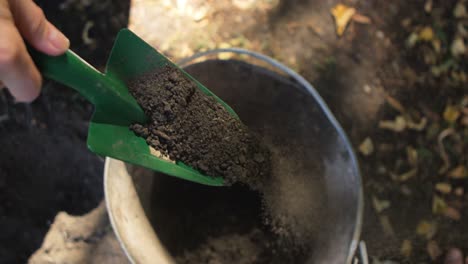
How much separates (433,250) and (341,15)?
38.9 inches

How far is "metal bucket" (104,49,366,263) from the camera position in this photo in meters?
0.95

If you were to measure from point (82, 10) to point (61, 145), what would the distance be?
0.57 m

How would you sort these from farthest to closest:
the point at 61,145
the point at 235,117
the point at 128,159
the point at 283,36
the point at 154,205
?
the point at 283,36 → the point at 61,145 → the point at 154,205 → the point at 235,117 → the point at 128,159

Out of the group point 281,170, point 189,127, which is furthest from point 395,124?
point 189,127

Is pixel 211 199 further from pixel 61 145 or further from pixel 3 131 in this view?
pixel 3 131

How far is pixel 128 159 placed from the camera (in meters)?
0.82

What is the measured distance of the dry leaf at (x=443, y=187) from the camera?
147 centimetres

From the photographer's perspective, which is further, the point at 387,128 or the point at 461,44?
the point at 461,44

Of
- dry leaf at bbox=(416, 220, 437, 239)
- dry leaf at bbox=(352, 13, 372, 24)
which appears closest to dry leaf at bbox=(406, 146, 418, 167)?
dry leaf at bbox=(416, 220, 437, 239)

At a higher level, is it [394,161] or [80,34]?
[80,34]

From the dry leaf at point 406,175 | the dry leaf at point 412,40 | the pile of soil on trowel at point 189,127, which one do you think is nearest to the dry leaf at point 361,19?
the dry leaf at point 412,40

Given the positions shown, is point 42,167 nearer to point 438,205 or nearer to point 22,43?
point 22,43

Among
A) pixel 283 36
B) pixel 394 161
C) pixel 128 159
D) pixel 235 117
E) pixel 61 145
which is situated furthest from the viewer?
pixel 283 36

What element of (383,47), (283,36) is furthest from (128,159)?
(383,47)
